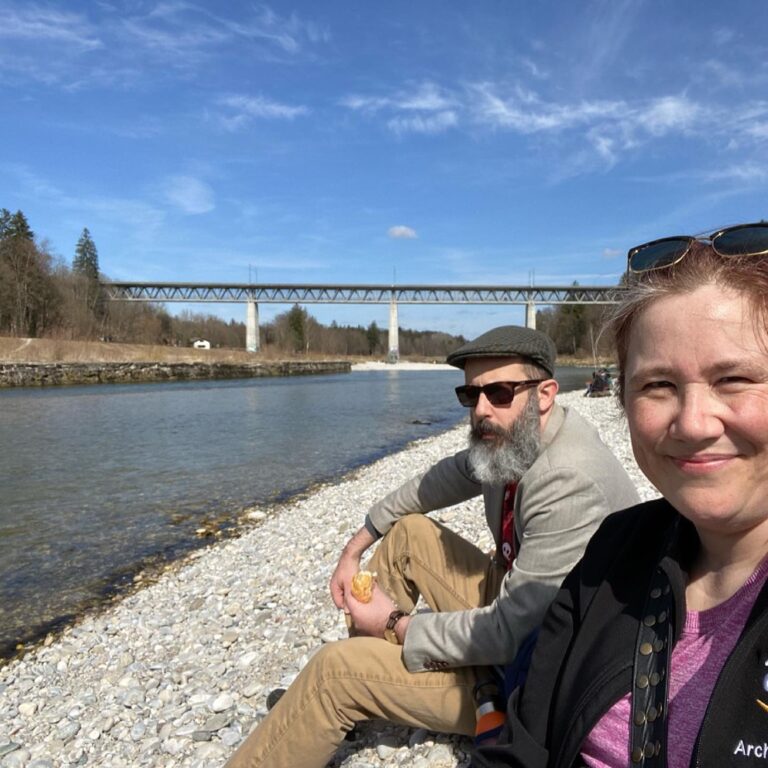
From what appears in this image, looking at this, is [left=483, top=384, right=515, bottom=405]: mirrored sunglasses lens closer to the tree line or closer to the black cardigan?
the black cardigan

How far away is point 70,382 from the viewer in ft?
134

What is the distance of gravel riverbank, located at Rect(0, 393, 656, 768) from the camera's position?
9.87 ft

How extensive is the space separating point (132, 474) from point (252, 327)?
230 feet

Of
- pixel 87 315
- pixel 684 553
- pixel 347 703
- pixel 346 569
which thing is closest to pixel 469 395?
pixel 346 569

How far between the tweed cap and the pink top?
145cm

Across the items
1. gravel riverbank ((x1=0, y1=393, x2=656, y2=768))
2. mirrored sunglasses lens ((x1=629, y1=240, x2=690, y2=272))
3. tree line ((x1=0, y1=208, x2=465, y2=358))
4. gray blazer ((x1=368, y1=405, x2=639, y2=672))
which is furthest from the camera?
tree line ((x1=0, y1=208, x2=465, y2=358))

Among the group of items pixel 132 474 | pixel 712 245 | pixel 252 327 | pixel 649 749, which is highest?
pixel 252 327

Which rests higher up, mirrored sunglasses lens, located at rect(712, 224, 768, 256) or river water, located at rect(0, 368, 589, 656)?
mirrored sunglasses lens, located at rect(712, 224, 768, 256)

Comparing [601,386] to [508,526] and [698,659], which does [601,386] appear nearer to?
[508,526]

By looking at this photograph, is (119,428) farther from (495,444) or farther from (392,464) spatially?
(495,444)

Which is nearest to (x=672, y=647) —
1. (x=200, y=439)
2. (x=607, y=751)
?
(x=607, y=751)

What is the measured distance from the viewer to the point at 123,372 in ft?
147

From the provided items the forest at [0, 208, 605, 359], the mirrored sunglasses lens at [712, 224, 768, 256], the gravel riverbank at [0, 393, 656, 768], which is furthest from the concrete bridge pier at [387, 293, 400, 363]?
the mirrored sunglasses lens at [712, 224, 768, 256]

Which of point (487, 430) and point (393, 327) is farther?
point (393, 327)
